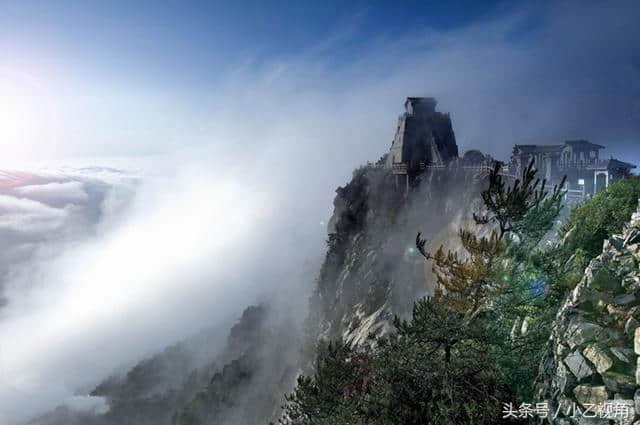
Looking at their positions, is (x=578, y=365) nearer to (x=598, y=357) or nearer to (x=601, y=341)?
(x=598, y=357)

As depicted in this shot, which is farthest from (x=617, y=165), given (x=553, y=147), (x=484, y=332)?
(x=484, y=332)

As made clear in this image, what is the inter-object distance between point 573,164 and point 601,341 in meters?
47.4

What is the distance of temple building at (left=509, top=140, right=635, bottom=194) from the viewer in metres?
43.6

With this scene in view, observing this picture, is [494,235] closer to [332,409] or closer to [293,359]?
[332,409]

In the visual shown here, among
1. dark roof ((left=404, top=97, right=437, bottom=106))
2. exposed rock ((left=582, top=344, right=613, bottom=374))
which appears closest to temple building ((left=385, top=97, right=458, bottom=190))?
dark roof ((left=404, top=97, right=437, bottom=106))

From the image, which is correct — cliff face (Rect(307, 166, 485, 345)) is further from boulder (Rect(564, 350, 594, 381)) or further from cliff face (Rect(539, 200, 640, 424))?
boulder (Rect(564, 350, 594, 381))

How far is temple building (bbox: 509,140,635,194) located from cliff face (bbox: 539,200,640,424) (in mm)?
35108

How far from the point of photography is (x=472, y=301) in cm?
1902

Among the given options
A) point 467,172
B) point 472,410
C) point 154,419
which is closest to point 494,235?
point 472,410

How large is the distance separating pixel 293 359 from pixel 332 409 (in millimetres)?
50225

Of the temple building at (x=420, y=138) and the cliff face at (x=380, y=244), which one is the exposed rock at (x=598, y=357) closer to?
the cliff face at (x=380, y=244)

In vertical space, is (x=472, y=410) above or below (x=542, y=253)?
below

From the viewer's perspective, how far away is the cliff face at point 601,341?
12.0m

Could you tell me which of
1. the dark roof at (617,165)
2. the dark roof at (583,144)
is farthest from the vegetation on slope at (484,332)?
the dark roof at (583,144)
